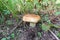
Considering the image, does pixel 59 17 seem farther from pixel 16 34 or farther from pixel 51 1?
pixel 16 34

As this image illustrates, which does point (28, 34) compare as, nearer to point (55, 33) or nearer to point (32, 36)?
point (32, 36)

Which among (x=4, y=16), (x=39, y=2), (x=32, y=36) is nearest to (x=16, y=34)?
(x=32, y=36)

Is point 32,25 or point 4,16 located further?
point 4,16

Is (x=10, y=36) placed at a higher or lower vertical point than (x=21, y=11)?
lower

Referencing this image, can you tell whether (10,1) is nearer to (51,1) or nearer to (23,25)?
(23,25)

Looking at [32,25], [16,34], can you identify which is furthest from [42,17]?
[16,34]

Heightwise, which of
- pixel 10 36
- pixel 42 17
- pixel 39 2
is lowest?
pixel 10 36

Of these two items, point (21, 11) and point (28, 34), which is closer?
point (28, 34)

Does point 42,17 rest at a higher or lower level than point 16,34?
higher
